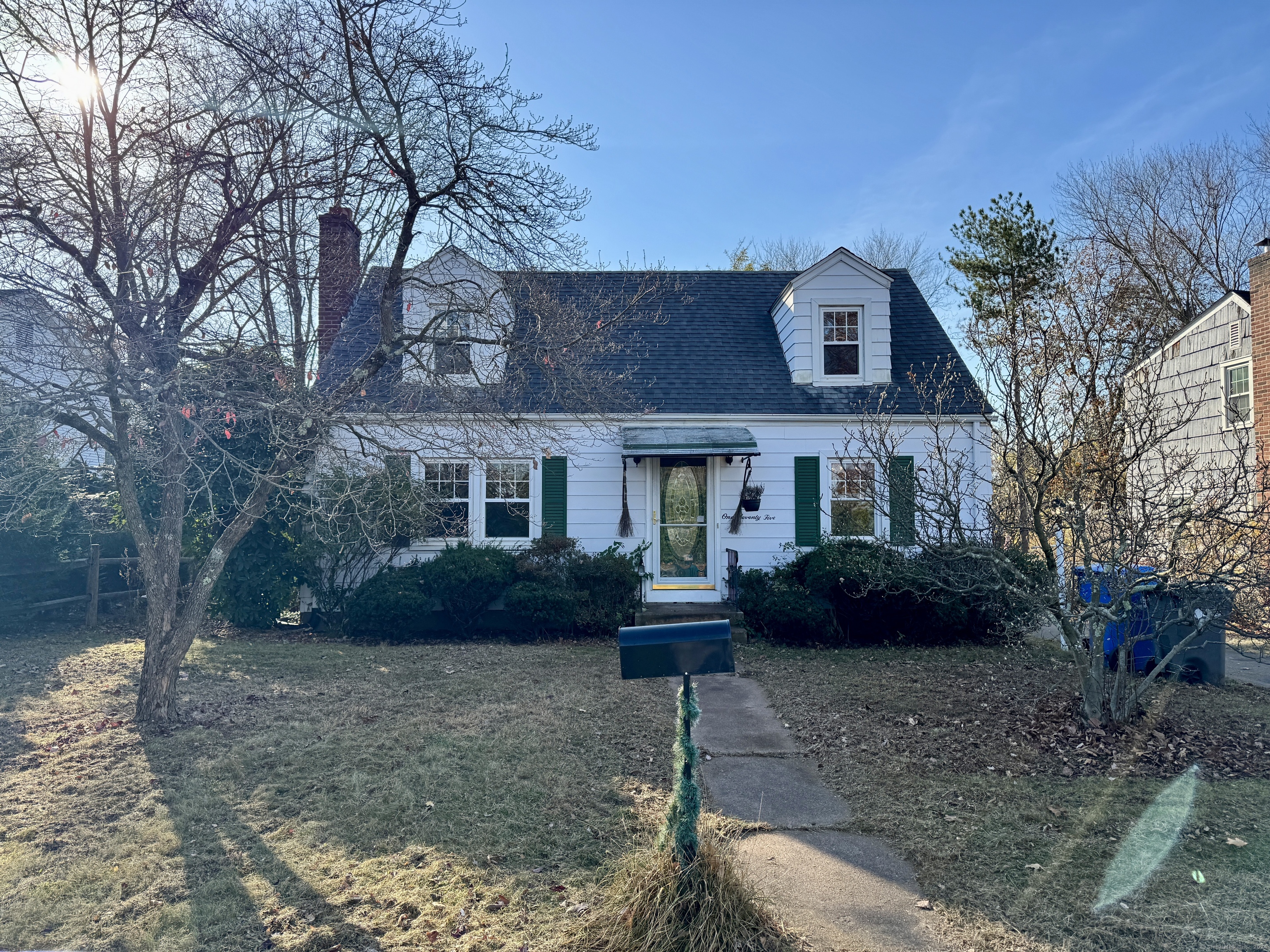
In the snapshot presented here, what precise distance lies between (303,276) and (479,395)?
9.05ft

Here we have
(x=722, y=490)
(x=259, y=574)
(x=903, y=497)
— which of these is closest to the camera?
(x=903, y=497)

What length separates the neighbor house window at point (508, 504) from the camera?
1205 cm

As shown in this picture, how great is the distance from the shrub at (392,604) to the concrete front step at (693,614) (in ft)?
9.93

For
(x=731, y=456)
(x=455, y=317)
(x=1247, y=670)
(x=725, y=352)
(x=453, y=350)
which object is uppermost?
(x=725, y=352)

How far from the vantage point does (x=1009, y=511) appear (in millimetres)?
7586

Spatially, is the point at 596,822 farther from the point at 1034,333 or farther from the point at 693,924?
the point at 1034,333

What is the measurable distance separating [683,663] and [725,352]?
10317mm

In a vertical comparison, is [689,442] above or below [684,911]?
above

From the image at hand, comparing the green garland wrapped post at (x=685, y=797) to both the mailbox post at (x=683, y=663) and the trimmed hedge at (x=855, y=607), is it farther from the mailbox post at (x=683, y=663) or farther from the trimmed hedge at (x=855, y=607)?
the trimmed hedge at (x=855, y=607)

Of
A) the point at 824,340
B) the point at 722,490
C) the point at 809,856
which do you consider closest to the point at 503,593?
the point at 722,490

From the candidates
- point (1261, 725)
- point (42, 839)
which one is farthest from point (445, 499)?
point (1261, 725)

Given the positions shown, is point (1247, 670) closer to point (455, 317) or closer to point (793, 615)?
point (793, 615)

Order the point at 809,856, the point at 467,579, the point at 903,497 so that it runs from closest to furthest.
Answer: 1. the point at 809,856
2. the point at 903,497
3. the point at 467,579

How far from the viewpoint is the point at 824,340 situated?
1252 centimetres
